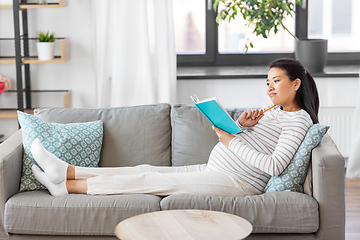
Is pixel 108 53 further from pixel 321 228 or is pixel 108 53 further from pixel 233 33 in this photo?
pixel 321 228

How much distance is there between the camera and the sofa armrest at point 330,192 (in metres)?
2.05

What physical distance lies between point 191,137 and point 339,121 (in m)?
1.49

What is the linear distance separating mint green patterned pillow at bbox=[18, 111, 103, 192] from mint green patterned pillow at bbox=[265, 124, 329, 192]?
3.03 ft

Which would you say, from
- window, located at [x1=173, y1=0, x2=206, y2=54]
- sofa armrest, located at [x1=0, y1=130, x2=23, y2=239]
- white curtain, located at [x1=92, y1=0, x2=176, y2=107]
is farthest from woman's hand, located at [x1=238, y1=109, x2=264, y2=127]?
window, located at [x1=173, y1=0, x2=206, y2=54]

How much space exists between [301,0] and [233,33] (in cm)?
58

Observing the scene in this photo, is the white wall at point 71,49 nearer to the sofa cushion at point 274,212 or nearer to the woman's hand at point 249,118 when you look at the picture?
the woman's hand at point 249,118

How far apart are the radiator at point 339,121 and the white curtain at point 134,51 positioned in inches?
43.5

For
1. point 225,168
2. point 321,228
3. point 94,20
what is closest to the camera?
point 321,228

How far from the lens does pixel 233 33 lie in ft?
12.8

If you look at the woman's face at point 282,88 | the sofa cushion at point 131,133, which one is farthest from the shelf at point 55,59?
the woman's face at point 282,88

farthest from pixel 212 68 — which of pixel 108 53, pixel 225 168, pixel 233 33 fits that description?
pixel 225 168

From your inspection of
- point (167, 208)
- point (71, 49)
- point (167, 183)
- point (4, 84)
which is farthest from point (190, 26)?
point (167, 208)

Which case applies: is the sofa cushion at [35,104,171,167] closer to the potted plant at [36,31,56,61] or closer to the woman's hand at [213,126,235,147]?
the woman's hand at [213,126,235,147]

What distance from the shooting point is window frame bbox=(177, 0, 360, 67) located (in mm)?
3846
